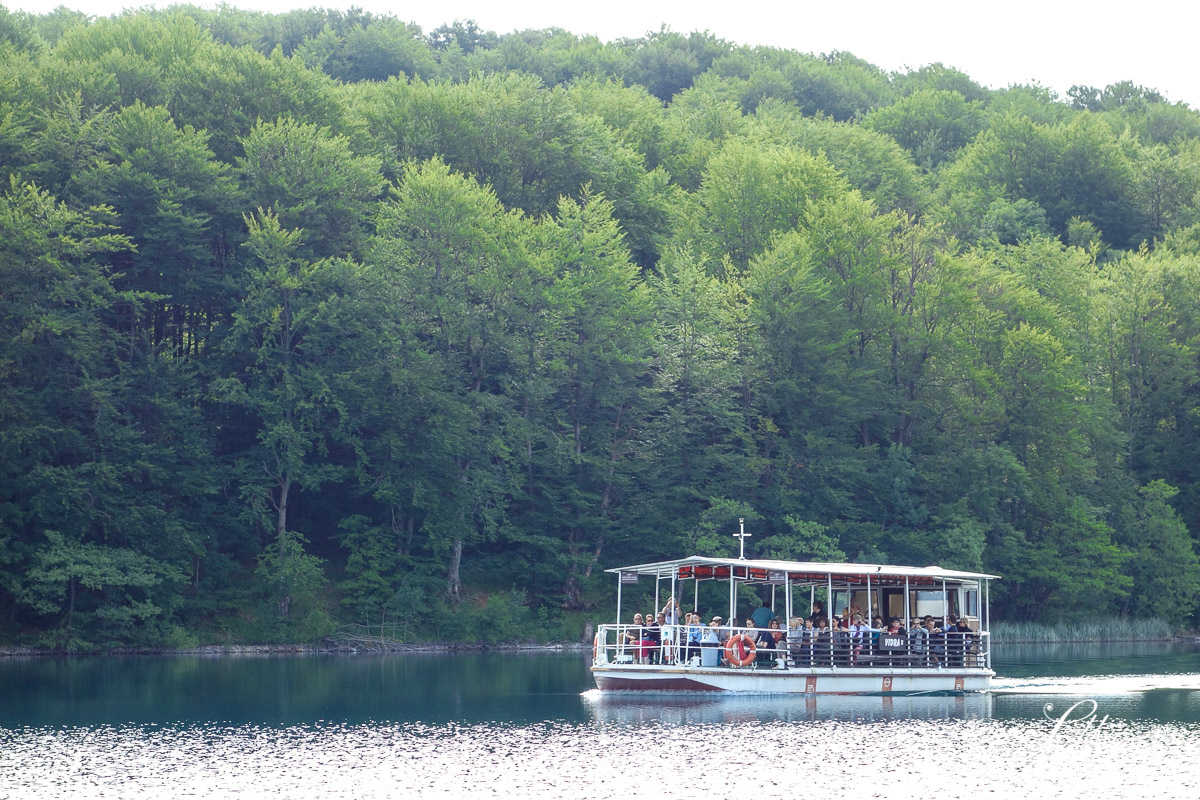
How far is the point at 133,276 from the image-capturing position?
55719 mm

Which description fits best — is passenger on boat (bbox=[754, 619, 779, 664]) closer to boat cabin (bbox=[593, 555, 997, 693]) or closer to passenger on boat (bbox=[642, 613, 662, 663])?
boat cabin (bbox=[593, 555, 997, 693])

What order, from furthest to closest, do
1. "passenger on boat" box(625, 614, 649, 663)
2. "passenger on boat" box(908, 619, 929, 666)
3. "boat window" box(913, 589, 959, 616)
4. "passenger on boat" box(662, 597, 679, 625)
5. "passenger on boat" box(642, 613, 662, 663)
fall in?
"boat window" box(913, 589, 959, 616), "passenger on boat" box(908, 619, 929, 666), "passenger on boat" box(642, 613, 662, 663), "passenger on boat" box(625, 614, 649, 663), "passenger on boat" box(662, 597, 679, 625)

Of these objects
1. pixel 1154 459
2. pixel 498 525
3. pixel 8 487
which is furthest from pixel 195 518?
pixel 1154 459

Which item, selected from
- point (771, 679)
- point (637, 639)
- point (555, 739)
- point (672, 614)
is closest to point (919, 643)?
point (771, 679)

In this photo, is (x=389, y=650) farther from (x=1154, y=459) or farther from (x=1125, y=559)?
(x=1154, y=459)

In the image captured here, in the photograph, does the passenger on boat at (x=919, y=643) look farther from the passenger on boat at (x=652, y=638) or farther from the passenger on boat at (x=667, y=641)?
the passenger on boat at (x=652, y=638)

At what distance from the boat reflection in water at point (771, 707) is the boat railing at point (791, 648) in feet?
2.85

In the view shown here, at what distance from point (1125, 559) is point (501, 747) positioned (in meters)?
47.4

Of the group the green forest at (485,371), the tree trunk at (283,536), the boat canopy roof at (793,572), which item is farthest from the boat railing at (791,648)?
the green forest at (485,371)

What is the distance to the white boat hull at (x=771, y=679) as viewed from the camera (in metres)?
35.4

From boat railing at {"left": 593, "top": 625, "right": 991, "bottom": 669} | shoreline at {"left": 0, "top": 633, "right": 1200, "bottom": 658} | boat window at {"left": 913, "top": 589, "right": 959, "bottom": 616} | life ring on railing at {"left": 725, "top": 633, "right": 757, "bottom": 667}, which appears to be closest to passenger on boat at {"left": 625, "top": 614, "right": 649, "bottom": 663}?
boat railing at {"left": 593, "top": 625, "right": 991, "bottom": 669}

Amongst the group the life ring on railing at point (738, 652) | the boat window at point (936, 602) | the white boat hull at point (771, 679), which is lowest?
the white boat hull at point (771, 679)

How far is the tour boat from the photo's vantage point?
35625 millimetres

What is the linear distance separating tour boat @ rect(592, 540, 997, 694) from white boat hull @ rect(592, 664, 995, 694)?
0.08ft
